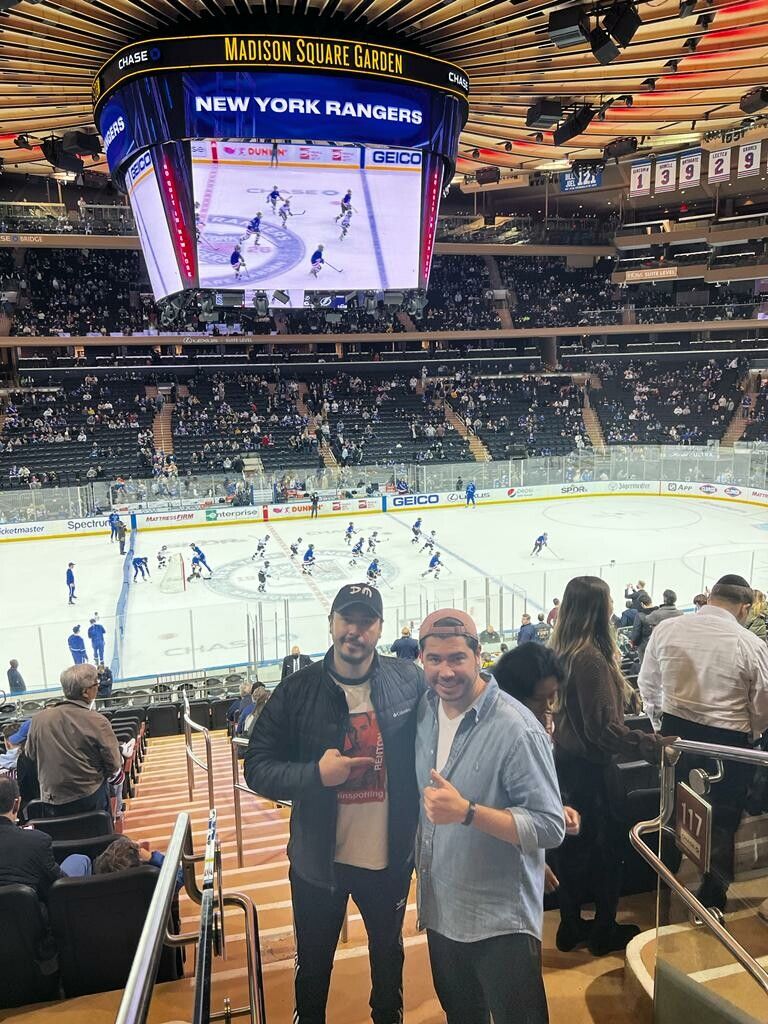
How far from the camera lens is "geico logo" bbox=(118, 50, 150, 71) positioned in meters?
6.68

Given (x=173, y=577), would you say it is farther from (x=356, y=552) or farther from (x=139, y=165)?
(x=139, y=165)

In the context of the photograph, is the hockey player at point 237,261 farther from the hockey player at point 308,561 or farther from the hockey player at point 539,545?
the hockey player at point 539,545

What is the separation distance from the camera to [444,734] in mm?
2260

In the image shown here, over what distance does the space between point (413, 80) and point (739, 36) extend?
2.89 meters


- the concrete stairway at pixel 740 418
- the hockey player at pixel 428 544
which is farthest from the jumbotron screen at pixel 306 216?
the concrete stairway at pixel 740 418

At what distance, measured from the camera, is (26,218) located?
27.9 m

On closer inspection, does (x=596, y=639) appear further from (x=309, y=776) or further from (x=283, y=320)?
(x=283, y=320)

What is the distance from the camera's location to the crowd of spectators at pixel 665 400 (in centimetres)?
3534

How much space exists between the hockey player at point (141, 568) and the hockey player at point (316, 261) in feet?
38.4

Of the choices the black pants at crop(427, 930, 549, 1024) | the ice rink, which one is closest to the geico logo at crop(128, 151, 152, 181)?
the ice rink

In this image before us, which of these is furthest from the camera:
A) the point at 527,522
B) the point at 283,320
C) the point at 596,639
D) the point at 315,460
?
the point at 283,320

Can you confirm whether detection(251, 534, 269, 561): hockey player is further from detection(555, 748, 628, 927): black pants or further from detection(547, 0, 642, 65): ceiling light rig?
detection(555, 748, 628, 927): black pants

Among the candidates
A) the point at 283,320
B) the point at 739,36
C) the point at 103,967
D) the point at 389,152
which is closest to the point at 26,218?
the point at 283,320

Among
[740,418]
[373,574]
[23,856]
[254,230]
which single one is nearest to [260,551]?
[373,574]
